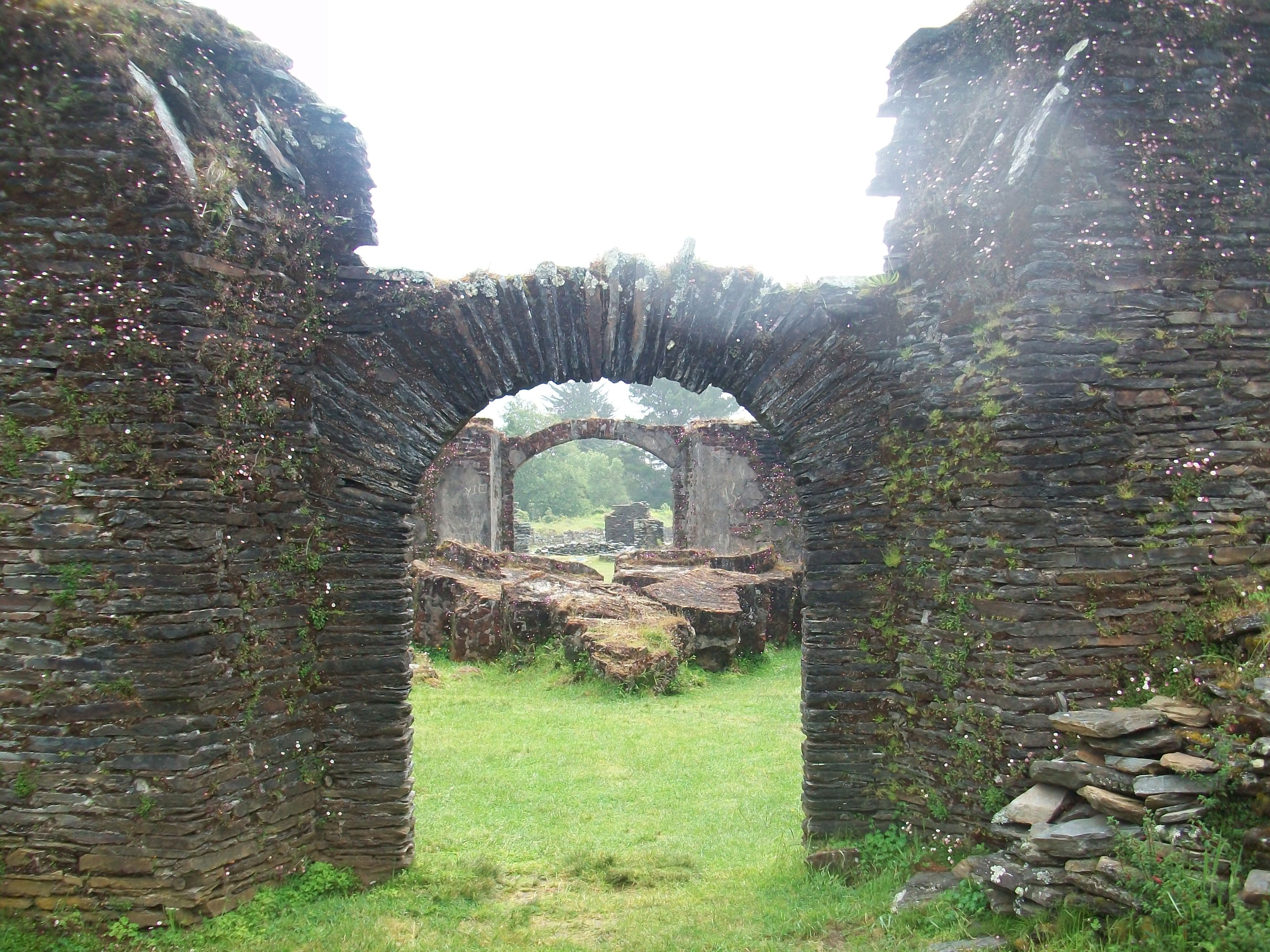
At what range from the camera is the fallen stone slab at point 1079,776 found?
→ 384 centimetres

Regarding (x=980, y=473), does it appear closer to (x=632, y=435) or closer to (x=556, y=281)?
(x=556, y=281)

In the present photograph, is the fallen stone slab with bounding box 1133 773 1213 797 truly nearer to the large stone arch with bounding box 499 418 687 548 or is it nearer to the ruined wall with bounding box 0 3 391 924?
the ruined wall with bounding box 0 3 391 924

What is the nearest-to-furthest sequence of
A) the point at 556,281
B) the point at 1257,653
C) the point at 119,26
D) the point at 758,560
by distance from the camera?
the point at 1257,653, the point at 119,26, the point at 556,281, the point at 758,560

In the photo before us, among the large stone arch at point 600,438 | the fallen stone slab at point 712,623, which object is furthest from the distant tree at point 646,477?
the fallen stone slab at point 712,623

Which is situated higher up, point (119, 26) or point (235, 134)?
point (119, 26)

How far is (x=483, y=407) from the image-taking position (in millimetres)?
5668

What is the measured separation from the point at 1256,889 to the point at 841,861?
7.93 ft

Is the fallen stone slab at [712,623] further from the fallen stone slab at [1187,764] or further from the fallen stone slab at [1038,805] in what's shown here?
the fallen stone slab at [1187,764]

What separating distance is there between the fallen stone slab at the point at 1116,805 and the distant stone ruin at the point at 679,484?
12.9 m

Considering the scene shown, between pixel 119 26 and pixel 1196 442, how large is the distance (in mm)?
5697

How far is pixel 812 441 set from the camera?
5555mm

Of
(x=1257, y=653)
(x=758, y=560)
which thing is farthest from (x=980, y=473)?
(x=758, y=560)

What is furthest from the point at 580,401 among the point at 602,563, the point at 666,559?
the point at 666,559

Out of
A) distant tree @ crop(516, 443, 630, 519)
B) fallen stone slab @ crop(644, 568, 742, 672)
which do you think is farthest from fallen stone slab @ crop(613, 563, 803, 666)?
distant tree @ crop(516, 443, 630, 519)
